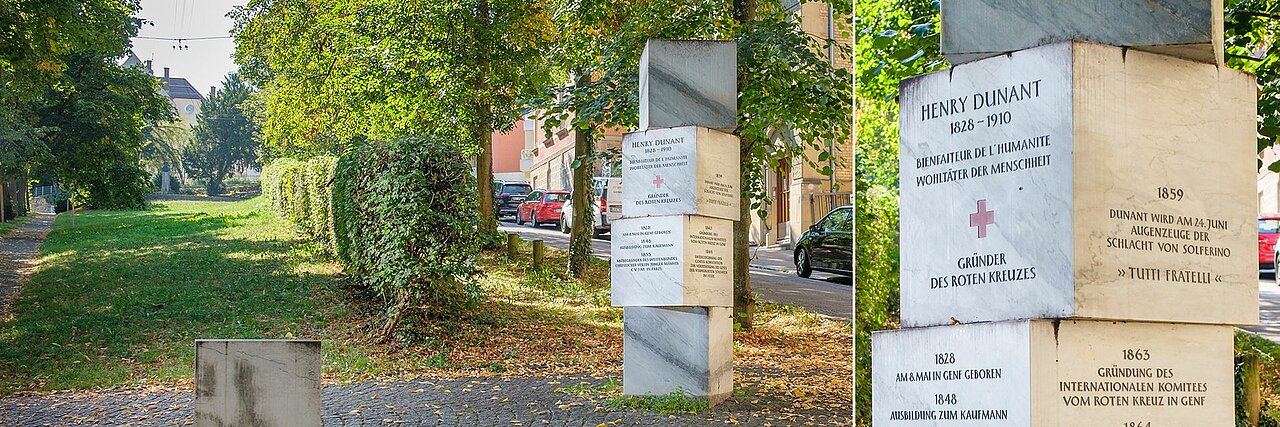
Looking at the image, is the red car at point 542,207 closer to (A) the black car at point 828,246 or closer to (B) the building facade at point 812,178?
(B) the building facade at point 812,178

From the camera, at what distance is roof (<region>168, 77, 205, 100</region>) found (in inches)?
693

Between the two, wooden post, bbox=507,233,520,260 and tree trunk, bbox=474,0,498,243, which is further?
wooden post, bbox=507,233,520,260

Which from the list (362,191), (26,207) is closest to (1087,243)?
(362,191)

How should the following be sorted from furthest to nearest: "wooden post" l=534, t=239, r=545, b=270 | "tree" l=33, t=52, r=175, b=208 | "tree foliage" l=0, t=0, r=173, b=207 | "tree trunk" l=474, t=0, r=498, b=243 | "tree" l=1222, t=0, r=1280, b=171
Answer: "wooden post" l=534, t=239, r=545, b=270 → "tree trunk" l=474, t=0, r=498, b=243 → "tree" l=33, t=52, r=175, b=208 → "tree foliage" l=0, t=0, r=173, b=207 → "tree" l=1222, t=0, r=1280, b=171

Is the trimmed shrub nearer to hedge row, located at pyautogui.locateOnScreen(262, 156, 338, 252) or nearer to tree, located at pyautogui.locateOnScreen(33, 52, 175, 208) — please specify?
hedge row, located at pyautogui.locateOnScreen(262, 156, 338, 252)

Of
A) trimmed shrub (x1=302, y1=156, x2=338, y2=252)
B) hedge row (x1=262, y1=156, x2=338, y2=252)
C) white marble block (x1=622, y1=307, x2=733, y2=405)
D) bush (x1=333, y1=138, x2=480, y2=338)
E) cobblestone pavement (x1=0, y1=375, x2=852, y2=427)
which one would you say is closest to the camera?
cobblestone pavement (x1=0, y1=375, x2=852, y2=427)

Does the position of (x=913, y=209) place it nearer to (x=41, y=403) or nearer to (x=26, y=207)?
(x=41, y=403)

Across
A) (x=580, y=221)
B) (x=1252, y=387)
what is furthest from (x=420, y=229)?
(x=1252, y=387)

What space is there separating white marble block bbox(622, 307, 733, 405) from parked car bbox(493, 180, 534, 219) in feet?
89.0

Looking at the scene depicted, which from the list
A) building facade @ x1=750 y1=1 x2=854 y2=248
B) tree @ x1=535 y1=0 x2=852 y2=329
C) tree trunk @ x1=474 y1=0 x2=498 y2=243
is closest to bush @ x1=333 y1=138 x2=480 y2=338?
tree @ x1=535 y1=0 x2=852 y2=329

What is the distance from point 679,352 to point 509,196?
28333 mm

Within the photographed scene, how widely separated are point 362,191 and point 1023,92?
36.2ft

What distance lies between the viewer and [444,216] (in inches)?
455

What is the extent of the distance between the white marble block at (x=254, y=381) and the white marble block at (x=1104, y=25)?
351cm
